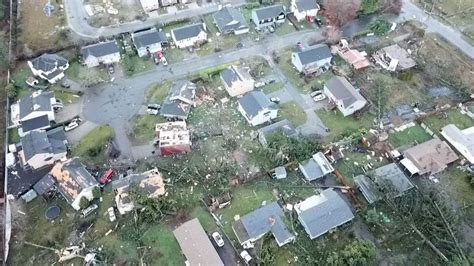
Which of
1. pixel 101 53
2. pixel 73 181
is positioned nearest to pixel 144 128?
pixel 73 181

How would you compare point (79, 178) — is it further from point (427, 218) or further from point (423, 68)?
point (423, 68)

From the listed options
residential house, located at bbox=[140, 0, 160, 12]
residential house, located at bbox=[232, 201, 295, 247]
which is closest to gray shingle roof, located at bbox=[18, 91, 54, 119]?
residential house, located at bbox=[140, 0, 160, 12]

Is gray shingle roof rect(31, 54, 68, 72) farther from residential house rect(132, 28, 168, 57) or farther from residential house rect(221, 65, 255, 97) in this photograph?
residential house rect(221, 65, 255, 97)

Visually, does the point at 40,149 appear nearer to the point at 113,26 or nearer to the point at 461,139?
the point at 113,26

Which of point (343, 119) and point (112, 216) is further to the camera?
point (343, 119)

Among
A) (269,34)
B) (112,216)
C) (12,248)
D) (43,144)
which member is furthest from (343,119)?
(12,248)

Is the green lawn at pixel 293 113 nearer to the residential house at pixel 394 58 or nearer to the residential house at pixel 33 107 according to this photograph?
the residential house at pixel 394 58
